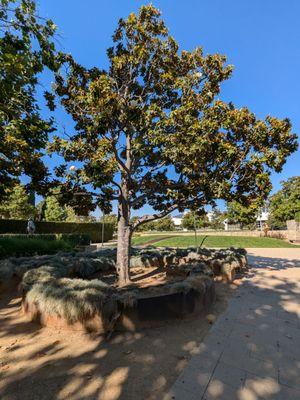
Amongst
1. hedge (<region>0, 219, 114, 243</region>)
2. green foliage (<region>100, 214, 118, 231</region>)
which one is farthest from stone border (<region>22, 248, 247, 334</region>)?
green foliage (<region>100, 214, 118, 231</region>)

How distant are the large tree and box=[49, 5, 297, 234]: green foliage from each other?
0.02 metres

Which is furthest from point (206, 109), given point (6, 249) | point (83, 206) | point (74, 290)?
point (6, 249)

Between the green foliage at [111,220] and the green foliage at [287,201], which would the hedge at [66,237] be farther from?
the green foliage at [287,201]

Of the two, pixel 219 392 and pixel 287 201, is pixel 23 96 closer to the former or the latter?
pixel 219 392

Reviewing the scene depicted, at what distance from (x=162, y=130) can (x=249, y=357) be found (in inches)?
170

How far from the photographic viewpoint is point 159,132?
221 inches

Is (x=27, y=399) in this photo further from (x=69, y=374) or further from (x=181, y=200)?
(x=181, y=200)

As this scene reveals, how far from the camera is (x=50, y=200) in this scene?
3475cm

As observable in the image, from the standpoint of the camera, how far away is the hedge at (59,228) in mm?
21944

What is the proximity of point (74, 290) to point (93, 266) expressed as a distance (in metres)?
3.93

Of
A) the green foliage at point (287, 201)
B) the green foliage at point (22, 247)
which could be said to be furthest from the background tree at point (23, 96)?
the green foliage at point (287, 201)

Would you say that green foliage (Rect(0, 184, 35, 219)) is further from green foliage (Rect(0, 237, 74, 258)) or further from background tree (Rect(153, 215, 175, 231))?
background tree (Rect(153, 215, 175, 231))

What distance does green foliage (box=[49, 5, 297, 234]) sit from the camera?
566 cm

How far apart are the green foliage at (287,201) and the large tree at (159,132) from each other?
32.9 meters
